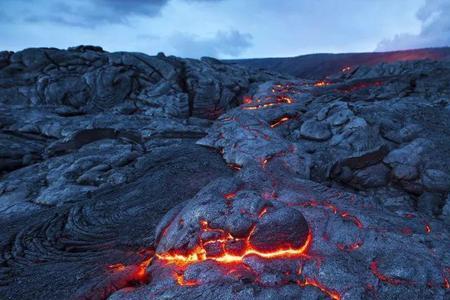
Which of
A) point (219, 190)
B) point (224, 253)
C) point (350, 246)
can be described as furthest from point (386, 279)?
point (219, 190)

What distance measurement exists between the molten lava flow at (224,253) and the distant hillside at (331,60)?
41.7 metres

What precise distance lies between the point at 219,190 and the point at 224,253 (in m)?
2.37

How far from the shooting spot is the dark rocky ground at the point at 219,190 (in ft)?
21.9

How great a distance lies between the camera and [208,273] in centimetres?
660

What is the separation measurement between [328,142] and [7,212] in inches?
574

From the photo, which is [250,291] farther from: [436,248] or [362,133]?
[362,133]

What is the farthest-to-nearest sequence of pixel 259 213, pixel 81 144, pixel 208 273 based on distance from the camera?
pixel 81 144, pixel 259 213, pixel 208 273

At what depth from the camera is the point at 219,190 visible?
9234 millimetres

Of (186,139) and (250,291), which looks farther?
(186,139)

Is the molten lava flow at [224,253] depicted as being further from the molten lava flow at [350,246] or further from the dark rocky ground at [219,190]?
the molten lava flow at [350,246]

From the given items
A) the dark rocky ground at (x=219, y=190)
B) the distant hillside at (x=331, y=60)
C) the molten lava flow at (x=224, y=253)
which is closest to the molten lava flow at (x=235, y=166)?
the dark rocky ground at (x=219, y=190)

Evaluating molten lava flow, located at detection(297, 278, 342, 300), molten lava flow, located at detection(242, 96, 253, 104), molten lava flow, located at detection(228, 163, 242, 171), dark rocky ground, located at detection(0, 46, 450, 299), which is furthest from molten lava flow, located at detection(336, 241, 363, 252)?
molten lava flow, located at detection(242, 96, 253, 104)

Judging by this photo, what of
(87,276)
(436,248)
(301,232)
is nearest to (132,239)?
(87,276)

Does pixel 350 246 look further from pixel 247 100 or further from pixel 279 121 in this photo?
pixel 247 100
